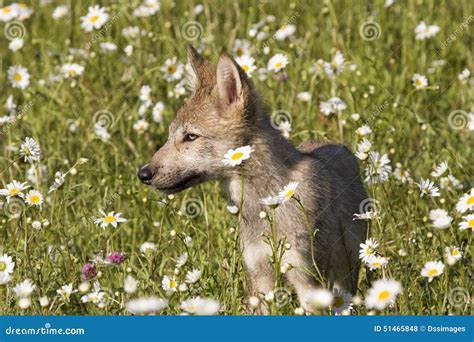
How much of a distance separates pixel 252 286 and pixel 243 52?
2810 mm

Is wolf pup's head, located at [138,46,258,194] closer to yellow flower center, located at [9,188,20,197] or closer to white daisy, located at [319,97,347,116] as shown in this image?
yellow flower center, located at [9,188,20,197]

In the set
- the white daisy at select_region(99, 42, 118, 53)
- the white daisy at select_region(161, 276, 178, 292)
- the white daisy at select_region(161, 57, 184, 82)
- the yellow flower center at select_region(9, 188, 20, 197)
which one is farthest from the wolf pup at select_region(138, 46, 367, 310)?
the white daisy at select_region(99, 42, 118, 53)

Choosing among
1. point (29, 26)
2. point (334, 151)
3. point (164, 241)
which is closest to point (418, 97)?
point (334, 151)

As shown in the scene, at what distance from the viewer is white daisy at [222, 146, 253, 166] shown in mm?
4109

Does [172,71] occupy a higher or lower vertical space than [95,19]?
lower

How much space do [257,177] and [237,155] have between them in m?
0.28

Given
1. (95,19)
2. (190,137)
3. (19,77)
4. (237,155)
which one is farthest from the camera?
(95,19)

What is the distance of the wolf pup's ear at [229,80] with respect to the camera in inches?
177

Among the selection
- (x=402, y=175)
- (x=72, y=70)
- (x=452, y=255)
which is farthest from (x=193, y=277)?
(x=72, y=70)

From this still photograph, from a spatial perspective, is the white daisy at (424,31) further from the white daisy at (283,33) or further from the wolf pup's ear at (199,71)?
the wolf pup's ear at (199,71)

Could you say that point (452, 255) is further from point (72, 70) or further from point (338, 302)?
point (72, 70)

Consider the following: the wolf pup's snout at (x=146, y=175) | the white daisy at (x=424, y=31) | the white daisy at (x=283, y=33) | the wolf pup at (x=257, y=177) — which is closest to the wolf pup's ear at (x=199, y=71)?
the wolf pup at (x=257, y=177)

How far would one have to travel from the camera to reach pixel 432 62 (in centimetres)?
740

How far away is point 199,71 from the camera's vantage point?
196 inches
